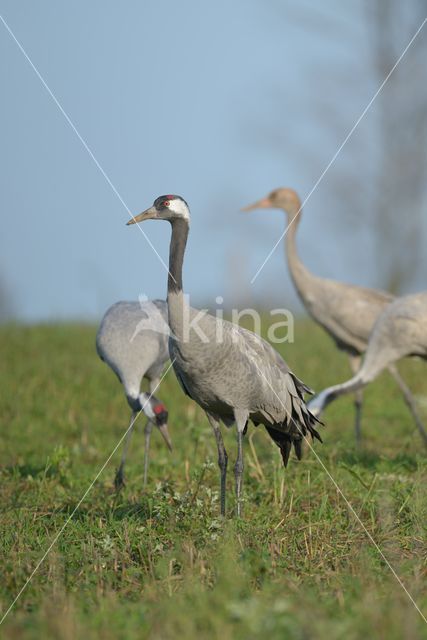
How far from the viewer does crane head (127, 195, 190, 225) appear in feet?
14.5

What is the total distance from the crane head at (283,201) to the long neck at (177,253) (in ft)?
14.4

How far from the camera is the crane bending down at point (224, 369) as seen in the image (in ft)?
13.8

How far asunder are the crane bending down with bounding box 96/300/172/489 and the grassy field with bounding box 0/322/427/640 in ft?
1.14

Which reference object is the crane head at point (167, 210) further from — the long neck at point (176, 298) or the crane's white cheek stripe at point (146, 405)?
the crane's white cheek stripe at point (146, 405)

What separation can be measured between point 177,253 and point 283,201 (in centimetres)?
457

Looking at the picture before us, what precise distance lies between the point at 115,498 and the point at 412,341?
2630 mm

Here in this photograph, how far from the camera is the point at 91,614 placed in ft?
9.75

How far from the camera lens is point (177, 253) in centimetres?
434

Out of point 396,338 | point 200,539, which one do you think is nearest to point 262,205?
point 396,338

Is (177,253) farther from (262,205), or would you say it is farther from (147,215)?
(262,205)

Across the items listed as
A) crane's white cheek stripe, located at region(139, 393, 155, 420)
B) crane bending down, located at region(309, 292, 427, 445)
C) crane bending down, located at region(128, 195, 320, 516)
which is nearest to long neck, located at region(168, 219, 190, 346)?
crane bending down, located at region(128, 195, 320, 516)

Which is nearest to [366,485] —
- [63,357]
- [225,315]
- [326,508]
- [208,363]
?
[326,508]

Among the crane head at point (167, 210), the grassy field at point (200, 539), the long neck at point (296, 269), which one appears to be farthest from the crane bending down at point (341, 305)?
the crane head at point (167, 210)

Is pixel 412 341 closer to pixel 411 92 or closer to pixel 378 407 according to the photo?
pixel 378 407
